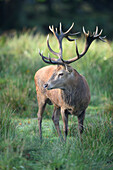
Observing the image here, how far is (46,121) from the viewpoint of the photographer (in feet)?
24.2

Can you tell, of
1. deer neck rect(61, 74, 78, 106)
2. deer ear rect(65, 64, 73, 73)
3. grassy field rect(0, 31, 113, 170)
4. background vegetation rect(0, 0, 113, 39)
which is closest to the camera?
grassy field rect(0, 31, 113, 170)

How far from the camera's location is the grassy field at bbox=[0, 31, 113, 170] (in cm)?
457

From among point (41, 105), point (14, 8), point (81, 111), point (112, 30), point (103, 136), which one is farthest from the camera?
point (112, 30)

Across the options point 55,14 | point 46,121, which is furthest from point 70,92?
point 55,14

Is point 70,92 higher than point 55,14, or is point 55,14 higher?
point 55,14

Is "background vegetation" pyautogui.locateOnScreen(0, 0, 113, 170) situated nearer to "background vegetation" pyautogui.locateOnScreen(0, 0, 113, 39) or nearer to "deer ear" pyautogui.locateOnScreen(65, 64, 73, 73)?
"deer ear" pyautogui.locateOnScreen(65, 64, 73, 73)

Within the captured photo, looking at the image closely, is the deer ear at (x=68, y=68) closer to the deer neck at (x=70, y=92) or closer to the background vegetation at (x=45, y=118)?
the deer neck at (x=70, y=92)

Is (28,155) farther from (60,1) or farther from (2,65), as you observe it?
(60,1)

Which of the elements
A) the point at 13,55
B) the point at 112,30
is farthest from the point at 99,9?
the point at 13,55

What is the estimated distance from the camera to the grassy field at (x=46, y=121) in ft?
15.0

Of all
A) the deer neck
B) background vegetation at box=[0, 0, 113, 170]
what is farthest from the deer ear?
background vegetation at box=[0, 0, 113, 170]

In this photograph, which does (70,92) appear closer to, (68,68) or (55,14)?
Result: (68,68)

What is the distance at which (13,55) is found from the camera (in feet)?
38.2

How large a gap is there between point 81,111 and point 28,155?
1.45 metres
